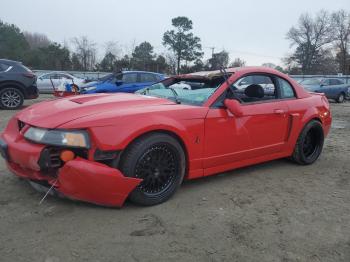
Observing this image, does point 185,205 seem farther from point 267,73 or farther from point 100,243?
point 267,73

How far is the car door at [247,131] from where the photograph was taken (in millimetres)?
4027

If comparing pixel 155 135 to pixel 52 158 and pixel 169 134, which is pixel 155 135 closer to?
pixel 169 134

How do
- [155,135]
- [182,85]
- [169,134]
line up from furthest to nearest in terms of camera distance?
[182,85] < [169,134] < [155,135]

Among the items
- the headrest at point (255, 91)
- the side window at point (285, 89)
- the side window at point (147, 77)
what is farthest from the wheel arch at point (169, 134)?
the side window at point (147, 77)

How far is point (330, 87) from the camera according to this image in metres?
20.1

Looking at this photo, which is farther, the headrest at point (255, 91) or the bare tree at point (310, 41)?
the bare tree at point (310, 41)

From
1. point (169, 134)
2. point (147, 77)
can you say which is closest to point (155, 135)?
point (169, 134)

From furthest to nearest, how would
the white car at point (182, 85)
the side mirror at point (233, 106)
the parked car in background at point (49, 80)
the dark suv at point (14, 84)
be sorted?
the parked car in background at point (49, 80)
the dark suv at point (14, 84)
the white car at point (182, 85)
the side mirror at point (233, 106)

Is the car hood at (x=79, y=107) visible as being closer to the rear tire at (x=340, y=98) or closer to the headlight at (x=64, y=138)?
the headlight at (x=64, y=138)

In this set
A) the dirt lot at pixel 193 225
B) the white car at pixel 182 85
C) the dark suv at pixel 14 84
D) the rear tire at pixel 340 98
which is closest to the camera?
the dirt lot at pixel 193 225

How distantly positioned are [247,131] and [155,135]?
51.4 inches

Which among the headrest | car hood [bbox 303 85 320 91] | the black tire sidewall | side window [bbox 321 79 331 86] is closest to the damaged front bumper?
the headrest

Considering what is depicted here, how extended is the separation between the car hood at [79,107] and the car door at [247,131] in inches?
22.2

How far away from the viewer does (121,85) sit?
1315 centimetres
